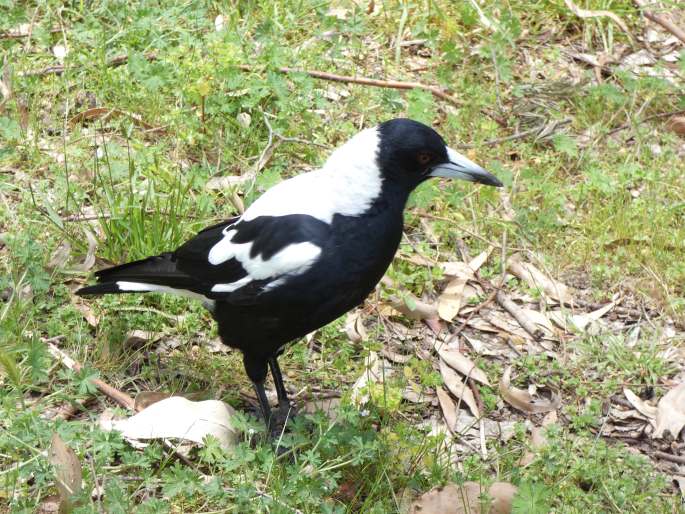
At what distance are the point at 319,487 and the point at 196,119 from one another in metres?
1.88

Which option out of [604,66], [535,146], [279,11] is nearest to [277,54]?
[279,11]

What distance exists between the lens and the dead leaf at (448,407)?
313 centimetres

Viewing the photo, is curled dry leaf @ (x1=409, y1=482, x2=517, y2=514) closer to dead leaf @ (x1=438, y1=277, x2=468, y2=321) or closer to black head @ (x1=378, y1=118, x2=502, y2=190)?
black head @ (x1=378, y1=118, x2=502, y2=190)

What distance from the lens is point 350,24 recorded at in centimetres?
447

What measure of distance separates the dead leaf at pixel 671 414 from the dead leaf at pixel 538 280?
557 mm

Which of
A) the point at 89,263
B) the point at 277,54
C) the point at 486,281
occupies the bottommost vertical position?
the point at 486,281

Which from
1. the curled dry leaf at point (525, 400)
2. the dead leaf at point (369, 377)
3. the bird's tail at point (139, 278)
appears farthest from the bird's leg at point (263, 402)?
the curled dry leaf at point (525, 400)

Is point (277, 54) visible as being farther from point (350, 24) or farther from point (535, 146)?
point (535, 146)

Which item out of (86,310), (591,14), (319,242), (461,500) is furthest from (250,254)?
(591,14)

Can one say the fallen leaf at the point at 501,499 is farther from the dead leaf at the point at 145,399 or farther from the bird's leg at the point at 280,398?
the dead leaf at the point at 145,399

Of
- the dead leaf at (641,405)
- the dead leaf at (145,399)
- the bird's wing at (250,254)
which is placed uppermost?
the bird's wing at (250,254)

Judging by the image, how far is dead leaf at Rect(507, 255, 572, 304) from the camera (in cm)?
366

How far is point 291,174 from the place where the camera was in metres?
3.97

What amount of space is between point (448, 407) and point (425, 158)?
869 millimetres
